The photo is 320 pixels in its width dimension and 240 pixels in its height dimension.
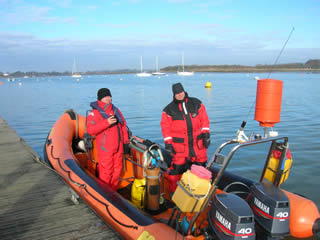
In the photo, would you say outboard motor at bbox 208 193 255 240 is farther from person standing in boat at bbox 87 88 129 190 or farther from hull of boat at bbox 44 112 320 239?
person standing in boat at bbox 87 88 129 190

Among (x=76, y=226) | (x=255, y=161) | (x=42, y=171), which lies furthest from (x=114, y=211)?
(x=255, y=161)

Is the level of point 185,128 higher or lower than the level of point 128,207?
higher

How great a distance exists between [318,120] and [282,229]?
877cm

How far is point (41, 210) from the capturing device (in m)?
2.73

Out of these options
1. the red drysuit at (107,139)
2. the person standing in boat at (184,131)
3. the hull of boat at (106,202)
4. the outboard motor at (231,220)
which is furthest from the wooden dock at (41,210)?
the person standing in boat at (184,131)

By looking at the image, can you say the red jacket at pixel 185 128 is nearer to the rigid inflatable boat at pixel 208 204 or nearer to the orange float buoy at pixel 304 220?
the rigid inflatable boat at pixel 208 204

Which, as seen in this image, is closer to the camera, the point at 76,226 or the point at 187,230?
the point at 187,230

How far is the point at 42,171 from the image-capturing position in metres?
3.93

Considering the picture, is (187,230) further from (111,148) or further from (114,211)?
(111,148)

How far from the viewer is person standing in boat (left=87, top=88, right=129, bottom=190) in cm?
321

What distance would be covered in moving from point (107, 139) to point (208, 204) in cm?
143

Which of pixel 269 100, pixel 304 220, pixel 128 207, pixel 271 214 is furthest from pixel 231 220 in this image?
pixel 269 100

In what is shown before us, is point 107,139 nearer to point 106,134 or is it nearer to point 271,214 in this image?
point 106,134

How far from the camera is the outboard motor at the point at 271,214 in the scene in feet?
6.75
